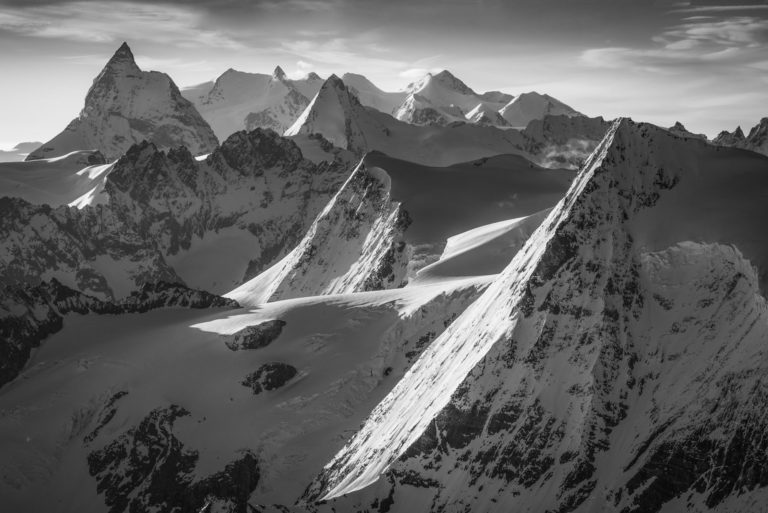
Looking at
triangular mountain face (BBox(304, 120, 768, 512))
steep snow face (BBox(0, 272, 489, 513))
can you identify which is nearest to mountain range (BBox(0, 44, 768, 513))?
triangular mountain face (BBox(304, 120, 768, 512))

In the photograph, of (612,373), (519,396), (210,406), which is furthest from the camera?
(210,406)

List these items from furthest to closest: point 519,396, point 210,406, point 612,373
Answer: point 210,406
point 612,373
point 519,396

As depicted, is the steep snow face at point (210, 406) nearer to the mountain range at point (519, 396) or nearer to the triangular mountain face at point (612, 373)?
the mountain range at point (519, 396)

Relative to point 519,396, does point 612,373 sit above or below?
above

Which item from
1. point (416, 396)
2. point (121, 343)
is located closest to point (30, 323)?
point (121, 343)

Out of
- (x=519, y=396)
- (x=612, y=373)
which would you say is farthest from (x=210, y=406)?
(x=612, y=373)

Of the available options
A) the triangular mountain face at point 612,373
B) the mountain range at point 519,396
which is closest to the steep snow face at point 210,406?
the mountain range at point 519,396

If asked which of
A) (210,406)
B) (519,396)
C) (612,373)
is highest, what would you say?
(612,373)

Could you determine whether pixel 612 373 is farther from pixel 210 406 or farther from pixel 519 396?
pixel 210 406

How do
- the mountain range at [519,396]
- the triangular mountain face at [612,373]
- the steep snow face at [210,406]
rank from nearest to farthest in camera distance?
the triangular mountain face at [612,373]
the mountain range at [519,396]
the steep snow face at [210,406]
